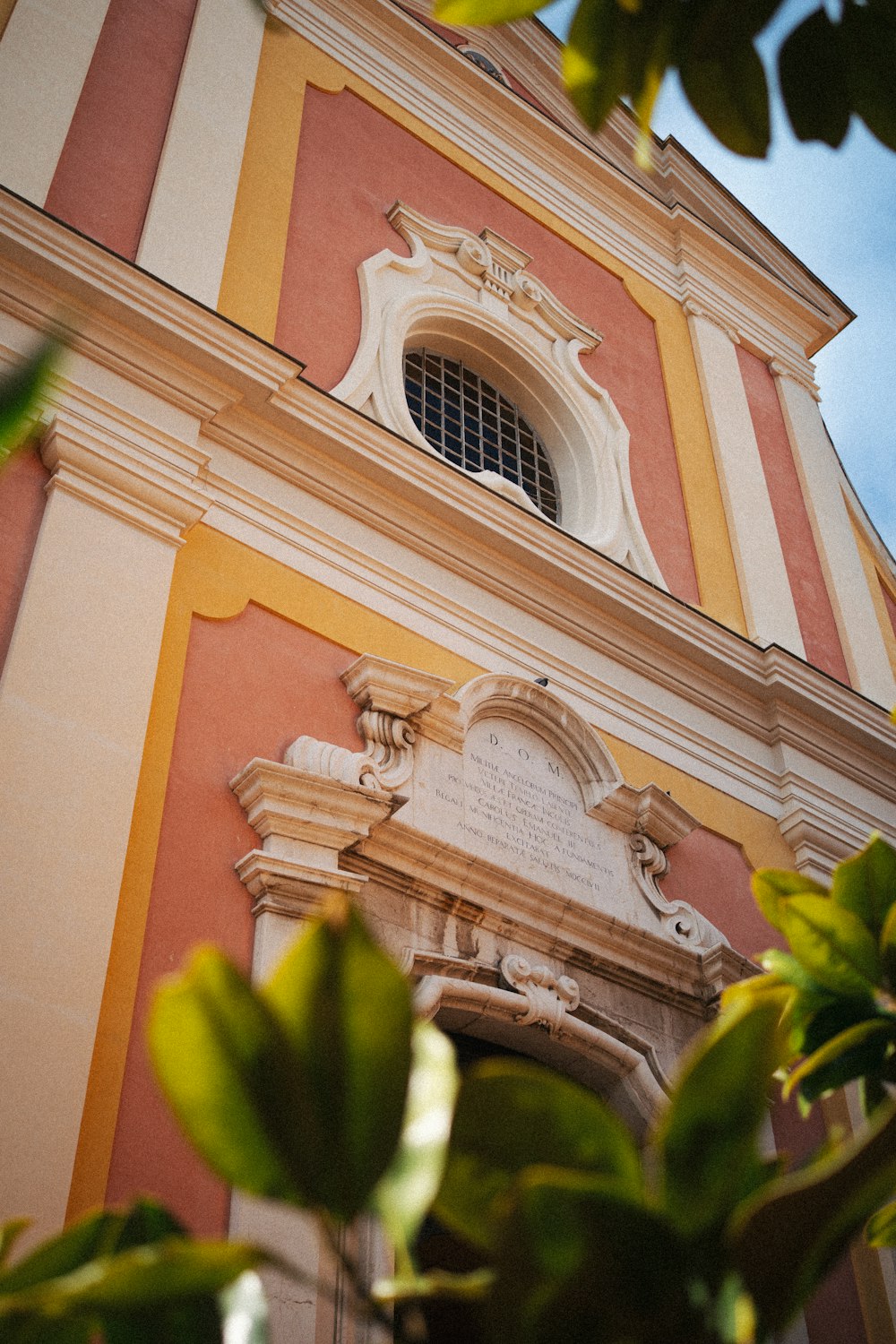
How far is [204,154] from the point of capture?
743 centimetres

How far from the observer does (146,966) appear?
4617mm

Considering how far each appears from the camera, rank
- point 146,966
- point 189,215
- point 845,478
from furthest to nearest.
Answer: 1. point 845,478
2. point 189,215
3. point 146,966

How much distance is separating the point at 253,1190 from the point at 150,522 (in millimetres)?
4949

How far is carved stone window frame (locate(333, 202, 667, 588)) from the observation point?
8.13 metres

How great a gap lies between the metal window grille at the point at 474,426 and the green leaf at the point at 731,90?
6.54 metres

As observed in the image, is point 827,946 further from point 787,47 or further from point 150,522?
point 150,522

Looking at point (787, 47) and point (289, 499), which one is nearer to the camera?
point (787, 47)

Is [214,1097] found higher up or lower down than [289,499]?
lower down

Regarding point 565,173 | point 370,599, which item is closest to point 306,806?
point 370,599

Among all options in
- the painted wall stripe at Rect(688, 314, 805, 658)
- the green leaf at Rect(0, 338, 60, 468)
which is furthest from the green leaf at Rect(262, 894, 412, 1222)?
the painted wall stripe at Rect(688, 314, 805, 658)

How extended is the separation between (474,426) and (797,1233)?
25.7 ft

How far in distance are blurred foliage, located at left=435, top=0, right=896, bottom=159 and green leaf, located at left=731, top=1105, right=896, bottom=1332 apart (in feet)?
3.38

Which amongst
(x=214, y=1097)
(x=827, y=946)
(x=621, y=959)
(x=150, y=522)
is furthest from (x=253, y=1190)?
(x=621, y=959)

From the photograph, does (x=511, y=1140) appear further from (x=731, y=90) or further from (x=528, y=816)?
(x=528, y=816)
